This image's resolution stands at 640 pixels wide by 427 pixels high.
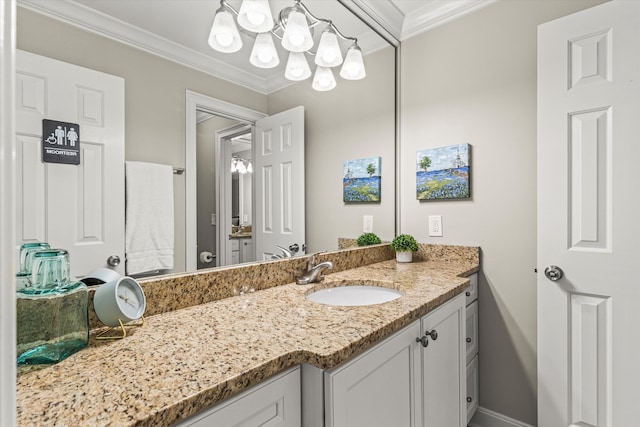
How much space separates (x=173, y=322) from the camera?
0.92 meters

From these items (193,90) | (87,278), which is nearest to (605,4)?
(193,90)

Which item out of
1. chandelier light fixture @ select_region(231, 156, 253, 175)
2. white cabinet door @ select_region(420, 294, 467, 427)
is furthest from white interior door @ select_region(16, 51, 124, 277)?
white cabinet door @ select_region(420, 294, 467, 427)

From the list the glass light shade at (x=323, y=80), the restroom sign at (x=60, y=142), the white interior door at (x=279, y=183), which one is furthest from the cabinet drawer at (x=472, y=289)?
the restroom sign at (x=60, y=142)

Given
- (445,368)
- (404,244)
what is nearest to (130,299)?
(445,368)

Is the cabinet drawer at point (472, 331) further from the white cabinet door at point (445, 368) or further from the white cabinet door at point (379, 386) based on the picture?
the white cabinet door at point (379, 386)

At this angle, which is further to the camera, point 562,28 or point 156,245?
A: point 562,28

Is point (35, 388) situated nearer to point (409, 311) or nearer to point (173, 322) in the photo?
point (173, 322)

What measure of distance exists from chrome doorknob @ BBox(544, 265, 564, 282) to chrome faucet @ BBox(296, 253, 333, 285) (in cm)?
100

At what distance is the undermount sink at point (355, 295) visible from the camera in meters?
1.38

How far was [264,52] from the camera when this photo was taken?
4.31ft

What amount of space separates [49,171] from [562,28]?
1.99 meters

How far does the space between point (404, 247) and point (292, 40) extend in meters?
1.25

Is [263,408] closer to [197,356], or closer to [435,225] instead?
[197,356]

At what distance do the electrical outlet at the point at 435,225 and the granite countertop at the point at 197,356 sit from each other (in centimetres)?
82
